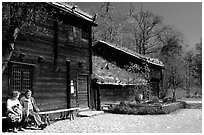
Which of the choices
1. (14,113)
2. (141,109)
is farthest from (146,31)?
(14,113)

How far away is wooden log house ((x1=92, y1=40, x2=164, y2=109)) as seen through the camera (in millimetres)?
21516

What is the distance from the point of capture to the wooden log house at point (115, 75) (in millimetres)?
21516

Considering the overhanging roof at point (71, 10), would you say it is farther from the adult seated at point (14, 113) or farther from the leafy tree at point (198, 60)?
the leafy tree at point (198, 60)

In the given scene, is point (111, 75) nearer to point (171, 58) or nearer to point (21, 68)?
point (21, 68)

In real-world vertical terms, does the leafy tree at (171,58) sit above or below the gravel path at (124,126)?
above

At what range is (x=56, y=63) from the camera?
50.8ft

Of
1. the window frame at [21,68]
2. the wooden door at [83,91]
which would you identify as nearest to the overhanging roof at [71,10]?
the window frame at [21,68]

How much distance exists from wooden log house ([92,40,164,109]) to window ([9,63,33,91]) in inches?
304

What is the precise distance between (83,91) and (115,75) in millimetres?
6487

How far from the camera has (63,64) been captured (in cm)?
1619

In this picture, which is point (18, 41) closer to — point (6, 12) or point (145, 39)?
point (6, 12)

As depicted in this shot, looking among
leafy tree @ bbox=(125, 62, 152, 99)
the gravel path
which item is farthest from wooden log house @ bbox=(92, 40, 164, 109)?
the gravel path

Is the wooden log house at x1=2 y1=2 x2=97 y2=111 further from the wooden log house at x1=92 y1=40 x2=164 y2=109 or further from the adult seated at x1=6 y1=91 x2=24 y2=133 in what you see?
the wooden log house at x1=92 y1=40 x2=164 y2=109

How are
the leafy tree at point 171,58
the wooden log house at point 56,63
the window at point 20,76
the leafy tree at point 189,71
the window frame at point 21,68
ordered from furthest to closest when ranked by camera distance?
the leafy tree at point 189,71 → the leafy tree at point 171,58 → the wooden log house at point 56,63 → the window at point 20,76 → the window frame at point 21,68
